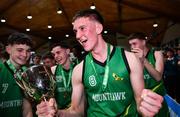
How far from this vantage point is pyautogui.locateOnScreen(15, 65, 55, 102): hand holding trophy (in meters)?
2.43

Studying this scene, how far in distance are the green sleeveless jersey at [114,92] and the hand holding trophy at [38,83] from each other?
934 millimetres

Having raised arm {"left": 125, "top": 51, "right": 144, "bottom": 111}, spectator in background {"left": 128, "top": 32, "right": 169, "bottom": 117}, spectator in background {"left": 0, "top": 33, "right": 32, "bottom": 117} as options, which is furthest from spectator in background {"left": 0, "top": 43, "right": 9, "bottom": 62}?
raised arm {"left": 125, "top": 51, "right": 144, "bottom": 111}

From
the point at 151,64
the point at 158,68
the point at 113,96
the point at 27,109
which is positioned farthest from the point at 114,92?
the point at 158,68

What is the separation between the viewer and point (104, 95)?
10.8 ft

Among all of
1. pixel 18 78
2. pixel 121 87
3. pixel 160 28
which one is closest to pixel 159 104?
pixel 18 78

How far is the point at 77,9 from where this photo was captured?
20766 mm

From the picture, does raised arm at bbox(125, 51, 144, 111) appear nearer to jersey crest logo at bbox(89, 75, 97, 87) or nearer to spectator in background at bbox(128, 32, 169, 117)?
jersey crest logo at bbox(89, 75, 97, 87)

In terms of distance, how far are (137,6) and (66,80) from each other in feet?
42.7

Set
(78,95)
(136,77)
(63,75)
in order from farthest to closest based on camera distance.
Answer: (63,75), (78,95), (136,77)

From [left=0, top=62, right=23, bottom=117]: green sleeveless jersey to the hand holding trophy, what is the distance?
160cm

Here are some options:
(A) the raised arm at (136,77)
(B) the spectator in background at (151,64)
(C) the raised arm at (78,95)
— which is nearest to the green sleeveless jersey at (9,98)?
(C) the raised arm at (78,95)

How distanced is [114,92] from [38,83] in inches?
43.0

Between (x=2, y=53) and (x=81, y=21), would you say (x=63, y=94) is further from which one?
(x=81, y=21)

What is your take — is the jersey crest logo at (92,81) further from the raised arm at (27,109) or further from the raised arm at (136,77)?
the raised arm at (27,109)
